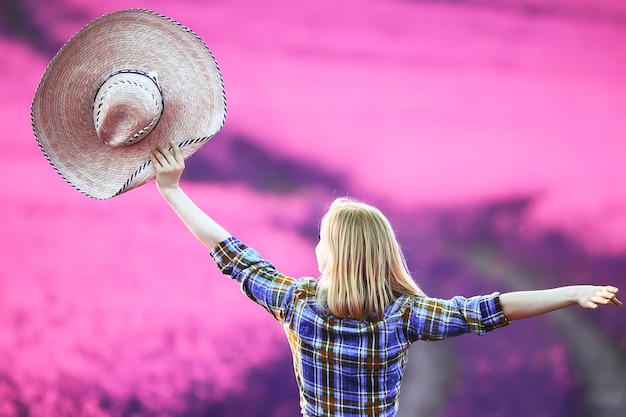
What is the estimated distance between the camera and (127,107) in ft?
5.35

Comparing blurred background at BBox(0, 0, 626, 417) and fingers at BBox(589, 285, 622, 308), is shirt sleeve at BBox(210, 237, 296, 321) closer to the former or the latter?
fingers at BBox(589, 285, 622, 308)

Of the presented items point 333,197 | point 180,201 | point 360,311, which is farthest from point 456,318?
point 333,197

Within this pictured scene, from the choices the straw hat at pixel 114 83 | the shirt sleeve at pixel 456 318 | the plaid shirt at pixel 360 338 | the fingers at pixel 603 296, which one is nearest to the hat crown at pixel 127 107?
the straw hat at pixel 114 83

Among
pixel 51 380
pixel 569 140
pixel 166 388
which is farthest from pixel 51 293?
pixel 569 140

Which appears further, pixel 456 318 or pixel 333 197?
pixel 333 197

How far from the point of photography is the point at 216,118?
175cm

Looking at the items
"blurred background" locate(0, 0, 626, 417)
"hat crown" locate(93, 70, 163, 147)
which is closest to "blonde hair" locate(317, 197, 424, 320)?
"hat crown" locate(93, 70, 163, 147)

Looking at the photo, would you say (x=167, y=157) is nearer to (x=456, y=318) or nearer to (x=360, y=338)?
(x=360, y=338)

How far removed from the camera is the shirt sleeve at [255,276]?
1.54 m

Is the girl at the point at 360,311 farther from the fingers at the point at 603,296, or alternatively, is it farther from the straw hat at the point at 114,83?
the straw hat at the point at 114,83

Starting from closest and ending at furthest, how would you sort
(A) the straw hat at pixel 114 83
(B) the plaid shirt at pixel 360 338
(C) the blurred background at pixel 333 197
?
(B) the plaid shirt at pixel 360 338
(A) the straw hat at pixel 114 83
(C) the blurred background at pixel 333 197

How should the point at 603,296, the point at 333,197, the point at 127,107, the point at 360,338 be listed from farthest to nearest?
the point at 333,197 < the point at 127,107 < the point at 360,338 < the point at 603,296

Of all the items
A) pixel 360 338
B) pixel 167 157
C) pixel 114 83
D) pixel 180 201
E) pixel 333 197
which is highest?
pixel 333 197

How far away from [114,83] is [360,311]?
0.78 m
